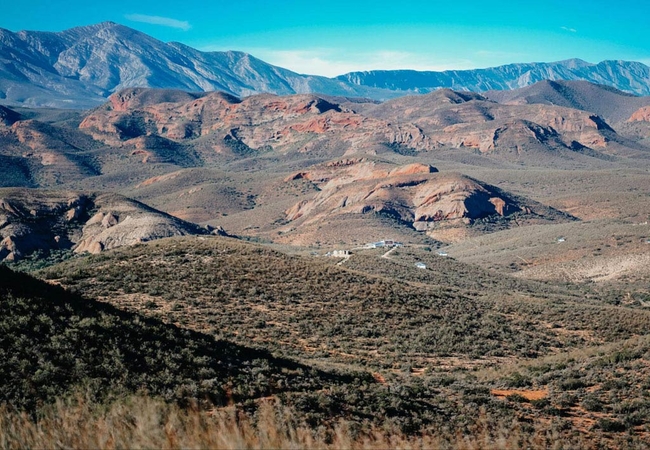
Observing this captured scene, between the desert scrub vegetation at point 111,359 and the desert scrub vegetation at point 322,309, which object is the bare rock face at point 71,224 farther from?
the desert scrub vegetation at point 111,359

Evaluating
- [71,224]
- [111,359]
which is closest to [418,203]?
[71,224]

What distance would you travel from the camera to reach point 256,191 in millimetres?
163500

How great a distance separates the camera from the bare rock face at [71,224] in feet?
237

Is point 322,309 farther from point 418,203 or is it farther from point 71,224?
point 418,203

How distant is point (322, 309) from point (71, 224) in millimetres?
57262

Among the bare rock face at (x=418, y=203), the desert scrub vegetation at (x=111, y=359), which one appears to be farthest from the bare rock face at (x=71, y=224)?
the desert scrub vegetation at (x=111, y=359)

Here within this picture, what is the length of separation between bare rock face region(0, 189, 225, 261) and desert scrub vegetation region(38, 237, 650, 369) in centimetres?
3040

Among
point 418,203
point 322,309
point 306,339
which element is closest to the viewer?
point 306,339

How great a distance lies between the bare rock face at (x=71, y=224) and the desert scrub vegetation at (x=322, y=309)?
3040 centimetres

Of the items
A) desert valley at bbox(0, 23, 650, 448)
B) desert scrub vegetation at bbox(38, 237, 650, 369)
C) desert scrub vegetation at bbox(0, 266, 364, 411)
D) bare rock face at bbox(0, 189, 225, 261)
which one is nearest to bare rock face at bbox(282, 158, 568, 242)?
desert valley at bbox(0, 23, 650, 448)

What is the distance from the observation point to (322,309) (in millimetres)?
36219

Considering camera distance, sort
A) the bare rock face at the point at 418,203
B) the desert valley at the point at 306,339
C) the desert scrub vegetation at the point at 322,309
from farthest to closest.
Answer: the bare rock face at the point at 418,203 < the desert scrub vegetation at the point at 322,309 < the desert valley at the point at 306,339

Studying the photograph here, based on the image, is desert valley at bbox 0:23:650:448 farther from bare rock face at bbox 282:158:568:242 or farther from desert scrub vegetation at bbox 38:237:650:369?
bare rock face at bbox 282:158:568:242

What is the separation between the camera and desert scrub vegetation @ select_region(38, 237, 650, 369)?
A: 1204 inches
